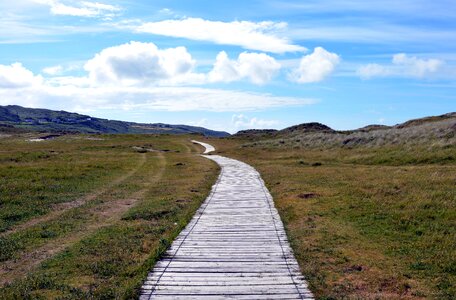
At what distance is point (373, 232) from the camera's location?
1517 centimetres

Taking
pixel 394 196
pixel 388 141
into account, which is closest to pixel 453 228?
pixel 394 196

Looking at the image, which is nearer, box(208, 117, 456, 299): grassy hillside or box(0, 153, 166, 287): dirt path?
box(208, 117, 456, 299): grassy hillside

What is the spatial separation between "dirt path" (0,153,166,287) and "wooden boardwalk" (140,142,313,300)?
11.4 feet

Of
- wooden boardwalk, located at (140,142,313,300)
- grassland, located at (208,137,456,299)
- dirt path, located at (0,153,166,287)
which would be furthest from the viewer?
dirt path, located at (0,153,166,287)

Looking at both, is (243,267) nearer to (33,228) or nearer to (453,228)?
(453,228)

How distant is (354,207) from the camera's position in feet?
62.6

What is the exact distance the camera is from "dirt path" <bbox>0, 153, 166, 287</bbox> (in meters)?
11.4

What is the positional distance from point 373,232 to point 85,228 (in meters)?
10.5

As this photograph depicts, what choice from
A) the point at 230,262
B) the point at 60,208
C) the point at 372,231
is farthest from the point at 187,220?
the point at 60,208

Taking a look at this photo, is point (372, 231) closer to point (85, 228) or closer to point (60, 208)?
point (85, 228)

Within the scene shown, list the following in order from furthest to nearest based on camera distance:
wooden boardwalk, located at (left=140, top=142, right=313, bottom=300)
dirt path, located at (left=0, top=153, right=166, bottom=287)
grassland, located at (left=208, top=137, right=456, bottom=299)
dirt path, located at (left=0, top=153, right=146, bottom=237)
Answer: dirt path, located at (left=0, top=153, right=146, bottom=237)
dirt path, located at (left=0, top=153, right=166, bottom=287)
grassland, located at (left=208, top=137, right=456, bottom=299)
wooden boardwalk, located at (left=140, top=142, right=313, bottom=300)

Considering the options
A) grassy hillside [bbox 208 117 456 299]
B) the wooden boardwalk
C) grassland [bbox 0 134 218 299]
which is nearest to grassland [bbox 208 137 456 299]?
grassy hillside [bbox 208 117 456 299]

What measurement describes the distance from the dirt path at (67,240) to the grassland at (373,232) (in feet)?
23.4

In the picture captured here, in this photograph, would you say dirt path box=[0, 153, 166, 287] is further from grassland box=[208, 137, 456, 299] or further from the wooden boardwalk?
grassland box=[208, 137, 456, 299]
